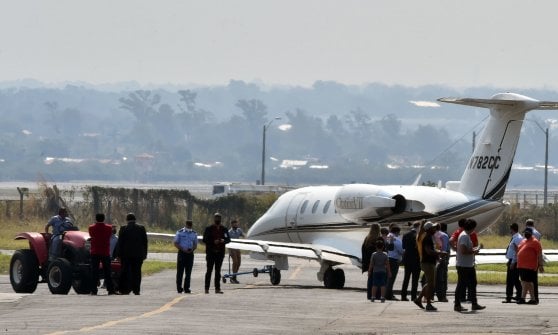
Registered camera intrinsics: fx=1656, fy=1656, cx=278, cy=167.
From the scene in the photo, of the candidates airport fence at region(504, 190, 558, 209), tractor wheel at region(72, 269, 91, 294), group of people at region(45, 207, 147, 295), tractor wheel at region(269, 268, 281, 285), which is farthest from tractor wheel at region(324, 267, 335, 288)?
airport fence at region(504, 190, 558, 209)

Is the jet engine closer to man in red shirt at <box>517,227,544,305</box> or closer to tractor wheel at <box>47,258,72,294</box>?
man in red shirt at <box>517,227,544,305</box>

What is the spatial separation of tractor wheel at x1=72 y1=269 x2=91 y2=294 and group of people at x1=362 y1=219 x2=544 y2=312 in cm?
560

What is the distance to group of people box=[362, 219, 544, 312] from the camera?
97.5ft

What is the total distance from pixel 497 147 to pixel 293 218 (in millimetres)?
6120

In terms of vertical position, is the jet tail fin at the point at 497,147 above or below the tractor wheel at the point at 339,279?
above

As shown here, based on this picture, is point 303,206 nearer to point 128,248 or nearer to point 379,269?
point 379,269

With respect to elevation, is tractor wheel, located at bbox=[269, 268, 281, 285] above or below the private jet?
below

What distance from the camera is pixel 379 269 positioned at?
32062 millimetres

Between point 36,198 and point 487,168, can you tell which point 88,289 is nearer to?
point 487,168

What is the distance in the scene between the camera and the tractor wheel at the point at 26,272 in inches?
1337

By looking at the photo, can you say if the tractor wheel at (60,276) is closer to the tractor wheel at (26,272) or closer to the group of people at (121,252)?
the group of people at (121,252)

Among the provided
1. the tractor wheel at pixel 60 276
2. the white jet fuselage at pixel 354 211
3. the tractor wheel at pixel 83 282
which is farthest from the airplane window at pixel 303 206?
the tractor wheel at pixel 60 276

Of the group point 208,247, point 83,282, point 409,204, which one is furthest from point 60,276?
point 409,204

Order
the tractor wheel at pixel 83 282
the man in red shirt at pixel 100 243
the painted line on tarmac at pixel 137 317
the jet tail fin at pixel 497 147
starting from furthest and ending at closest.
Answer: the jet tail fin at pixel 497 147
the tractor wheel at pixel 83 282
the man in red shirt at pixel 100 243
the painted line on tarmac at pixel 137 317
